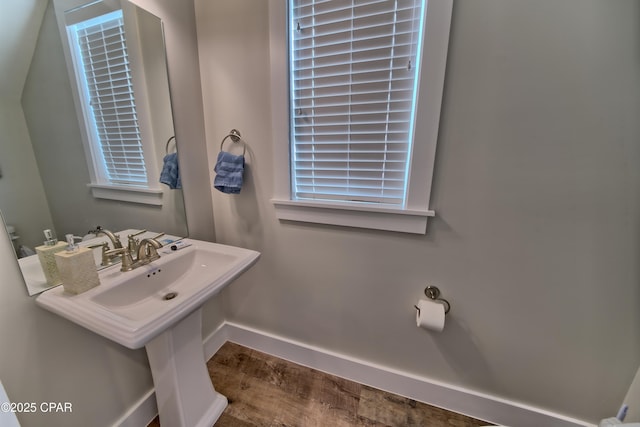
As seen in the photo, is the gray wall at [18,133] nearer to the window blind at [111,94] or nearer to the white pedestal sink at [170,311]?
the window blind at [111,94]

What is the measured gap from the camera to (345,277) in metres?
1.31

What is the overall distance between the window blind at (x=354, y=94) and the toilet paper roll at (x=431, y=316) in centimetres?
51

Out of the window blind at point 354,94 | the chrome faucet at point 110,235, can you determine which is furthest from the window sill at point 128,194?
the window blind at point 354,94

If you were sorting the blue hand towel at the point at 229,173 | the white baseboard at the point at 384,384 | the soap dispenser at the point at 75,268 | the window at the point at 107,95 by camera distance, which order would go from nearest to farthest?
1. the soap dispenser at the point at 75,268
2. the window at the point at 107,95
3. the white baseboard at the point at 384,384
4. the blue hand towel at the point at 229,173

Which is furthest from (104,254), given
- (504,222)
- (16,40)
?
(504,222)

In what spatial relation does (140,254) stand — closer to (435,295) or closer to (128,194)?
(128,194)

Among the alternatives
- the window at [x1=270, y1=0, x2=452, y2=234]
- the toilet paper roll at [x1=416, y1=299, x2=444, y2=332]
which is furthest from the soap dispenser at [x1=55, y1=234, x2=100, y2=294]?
the toilet paper roll at [x1=416, y1=299, x2=444, y2=332]

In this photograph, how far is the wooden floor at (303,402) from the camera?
1223 millimetres

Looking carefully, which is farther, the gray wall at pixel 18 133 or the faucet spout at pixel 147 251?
the faucet spout at pixel 147 251

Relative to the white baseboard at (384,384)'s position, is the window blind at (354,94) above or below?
above

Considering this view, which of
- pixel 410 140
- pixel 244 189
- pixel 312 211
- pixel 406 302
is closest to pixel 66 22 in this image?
pixel 244 189

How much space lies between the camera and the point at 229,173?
1306mm

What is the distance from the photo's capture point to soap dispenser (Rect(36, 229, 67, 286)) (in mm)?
838

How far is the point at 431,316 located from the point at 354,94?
1.08 m
